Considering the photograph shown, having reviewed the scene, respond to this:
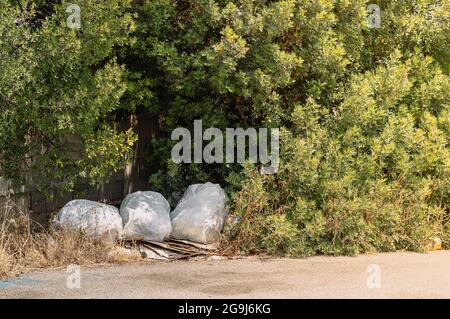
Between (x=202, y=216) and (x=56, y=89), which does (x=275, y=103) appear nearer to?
(x=202, y=216)

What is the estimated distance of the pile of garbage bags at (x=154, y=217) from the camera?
29.3ft

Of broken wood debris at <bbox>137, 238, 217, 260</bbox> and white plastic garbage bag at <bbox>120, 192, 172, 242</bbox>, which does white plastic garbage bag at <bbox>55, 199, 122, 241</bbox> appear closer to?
white plastic garbage bag at <bbox>120, 192, 172, 242</bbox>

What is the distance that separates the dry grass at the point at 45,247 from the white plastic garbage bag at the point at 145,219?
32 centimetres

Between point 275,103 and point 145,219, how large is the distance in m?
2.14

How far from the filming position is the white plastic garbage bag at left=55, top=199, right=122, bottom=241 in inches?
349

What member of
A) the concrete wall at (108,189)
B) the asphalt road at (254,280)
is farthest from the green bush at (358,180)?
the concrete wall at (108,189)

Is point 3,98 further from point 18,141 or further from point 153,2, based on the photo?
point 153,2

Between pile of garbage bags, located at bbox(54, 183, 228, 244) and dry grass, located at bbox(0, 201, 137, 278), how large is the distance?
19cm

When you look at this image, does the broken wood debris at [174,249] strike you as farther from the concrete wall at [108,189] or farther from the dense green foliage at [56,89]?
the concrete wall at [108,189]

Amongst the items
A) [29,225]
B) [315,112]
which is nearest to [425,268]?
[315,112]

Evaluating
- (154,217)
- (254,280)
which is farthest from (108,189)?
(254,280)

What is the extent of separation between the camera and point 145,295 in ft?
23.5

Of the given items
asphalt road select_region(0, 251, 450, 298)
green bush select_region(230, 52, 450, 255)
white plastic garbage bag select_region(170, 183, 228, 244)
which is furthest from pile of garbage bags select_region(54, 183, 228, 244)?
A: asphalt road select_region(0, 251, 450, 298)

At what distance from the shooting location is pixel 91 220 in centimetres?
894
